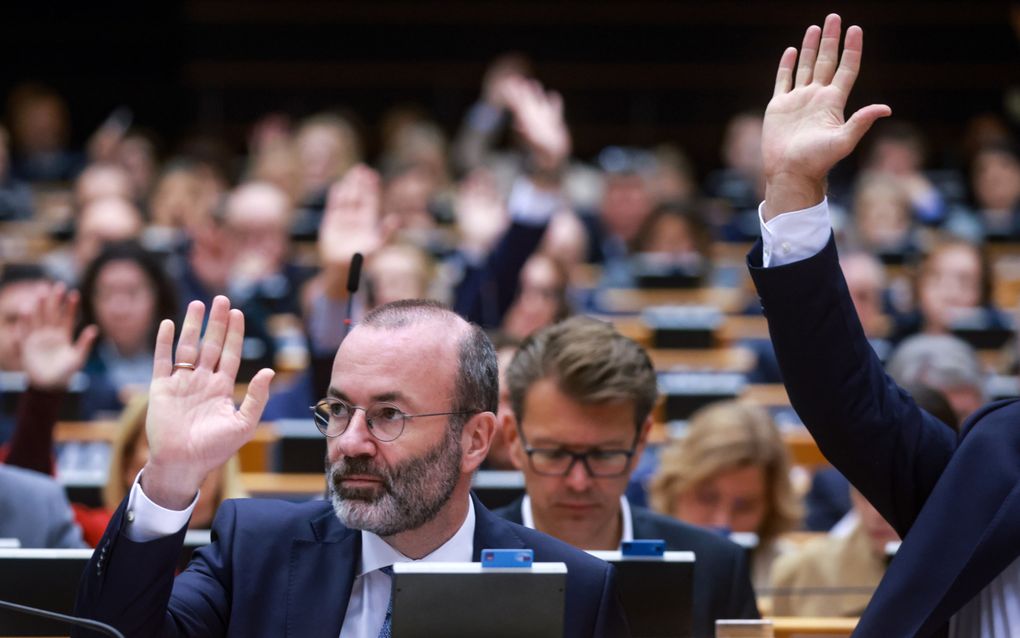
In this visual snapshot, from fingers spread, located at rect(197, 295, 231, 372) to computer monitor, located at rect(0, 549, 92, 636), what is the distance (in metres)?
0.38

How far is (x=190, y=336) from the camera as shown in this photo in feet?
6.42

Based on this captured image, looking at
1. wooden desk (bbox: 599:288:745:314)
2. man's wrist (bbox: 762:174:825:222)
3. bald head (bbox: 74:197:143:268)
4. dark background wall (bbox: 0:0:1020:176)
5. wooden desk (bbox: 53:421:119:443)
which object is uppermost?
dark background wall (bbox: 0:0:1020:176)

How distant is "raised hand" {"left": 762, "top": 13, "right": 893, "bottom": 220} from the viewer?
6.41 feet

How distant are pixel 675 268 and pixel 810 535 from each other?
13.4 ft

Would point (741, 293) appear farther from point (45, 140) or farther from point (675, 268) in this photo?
point (45, 140)

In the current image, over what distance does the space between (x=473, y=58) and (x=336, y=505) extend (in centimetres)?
1115

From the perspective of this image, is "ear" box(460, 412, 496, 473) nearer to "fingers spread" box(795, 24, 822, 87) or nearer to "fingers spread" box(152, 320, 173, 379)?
"fingers spread" box(152, 320, 173, 379)

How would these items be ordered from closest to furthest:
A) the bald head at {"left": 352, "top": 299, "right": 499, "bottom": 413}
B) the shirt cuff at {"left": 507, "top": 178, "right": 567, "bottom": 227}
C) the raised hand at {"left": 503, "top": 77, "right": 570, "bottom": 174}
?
the bald head at {"left": 352, "top": 299, "right": 499, "bottom": 413}
the shirt cuff at {"left": 507, "top": 178, "right": 567, "bottom": 227}
the raised hand at {"left": 503, "top": 77, "right": 570, "bottom": 174}

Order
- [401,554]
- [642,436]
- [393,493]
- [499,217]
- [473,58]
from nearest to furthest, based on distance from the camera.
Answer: [393,493]
[401,554]
[642,436]
[499,217]
[473,58]

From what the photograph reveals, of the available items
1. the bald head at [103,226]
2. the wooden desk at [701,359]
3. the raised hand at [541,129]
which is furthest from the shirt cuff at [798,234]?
the bald head at [103,226]

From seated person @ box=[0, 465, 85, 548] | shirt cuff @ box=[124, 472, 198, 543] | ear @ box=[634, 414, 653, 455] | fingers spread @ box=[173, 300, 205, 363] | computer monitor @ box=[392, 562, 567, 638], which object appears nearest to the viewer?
computer monitor @ box=[392, 562, 567, 638]

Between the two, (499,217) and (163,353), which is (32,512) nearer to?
(163,353)

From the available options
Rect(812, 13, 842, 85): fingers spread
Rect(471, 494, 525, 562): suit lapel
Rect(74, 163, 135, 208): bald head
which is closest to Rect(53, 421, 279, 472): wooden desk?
Rect(471, 494, 525, 562): suit lapel

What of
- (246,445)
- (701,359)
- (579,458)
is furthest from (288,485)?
(701,359)
